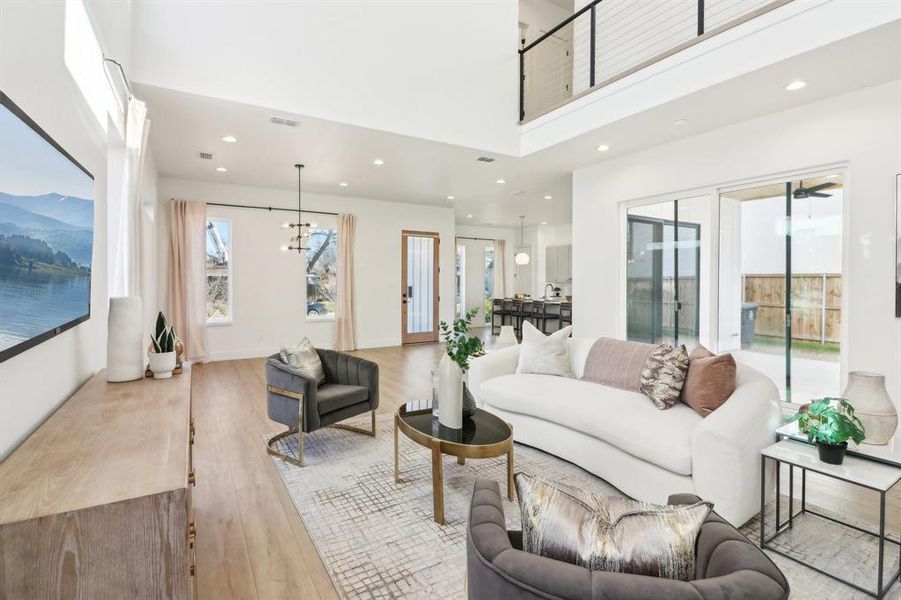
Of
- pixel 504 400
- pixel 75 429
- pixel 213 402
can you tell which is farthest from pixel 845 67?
pixel 213 402

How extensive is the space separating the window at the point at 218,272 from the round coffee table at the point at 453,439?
17.6 ft

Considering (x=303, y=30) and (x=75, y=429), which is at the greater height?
(x=303, y=30)

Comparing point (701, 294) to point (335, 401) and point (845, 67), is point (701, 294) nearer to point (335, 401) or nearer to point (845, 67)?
point (845, 67)

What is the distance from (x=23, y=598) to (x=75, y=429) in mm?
692

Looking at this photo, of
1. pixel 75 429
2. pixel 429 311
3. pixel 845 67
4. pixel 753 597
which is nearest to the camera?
pixel 753 597

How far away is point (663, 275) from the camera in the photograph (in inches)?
208

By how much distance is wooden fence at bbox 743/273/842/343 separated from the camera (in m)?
3.86

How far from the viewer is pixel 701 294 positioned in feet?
16.1

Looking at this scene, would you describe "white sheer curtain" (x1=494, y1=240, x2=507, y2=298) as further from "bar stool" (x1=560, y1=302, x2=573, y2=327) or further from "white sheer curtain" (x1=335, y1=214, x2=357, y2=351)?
"white sheer curtain" (x1=335, y1=214, x2=357, y2=351)

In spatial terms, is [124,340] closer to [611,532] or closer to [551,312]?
[611,532]

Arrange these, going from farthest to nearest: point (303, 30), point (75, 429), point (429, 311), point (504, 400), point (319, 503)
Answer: point (429, 311)
point (303, 30)
point (504, 400)
point (319, 503)
point (75, 429)

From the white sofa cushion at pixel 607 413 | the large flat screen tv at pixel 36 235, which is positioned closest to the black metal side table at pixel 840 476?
the white sofa cushion at pixel 607 413

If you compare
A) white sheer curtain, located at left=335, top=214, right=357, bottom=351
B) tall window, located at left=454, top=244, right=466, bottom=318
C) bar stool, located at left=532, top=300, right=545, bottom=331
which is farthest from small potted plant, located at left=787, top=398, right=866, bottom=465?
tall window, located at left=454, top=244, right=466, bottom=318

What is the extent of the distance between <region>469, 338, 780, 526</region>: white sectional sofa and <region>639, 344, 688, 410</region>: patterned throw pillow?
63mm
